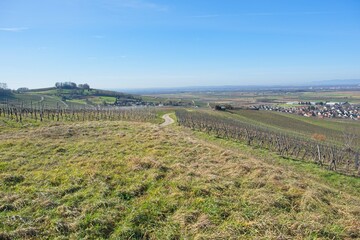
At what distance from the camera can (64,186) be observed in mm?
8219

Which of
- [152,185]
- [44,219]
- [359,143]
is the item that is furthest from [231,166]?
[359,143]

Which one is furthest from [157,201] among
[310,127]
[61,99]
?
[61,99]

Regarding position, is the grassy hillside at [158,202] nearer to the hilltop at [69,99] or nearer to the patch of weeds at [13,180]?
the patch of weeds at [13,180]

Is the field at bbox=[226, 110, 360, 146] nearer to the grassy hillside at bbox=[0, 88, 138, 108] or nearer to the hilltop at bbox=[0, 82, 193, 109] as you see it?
the hilltop at bbox=[0, 82, 193, 109]

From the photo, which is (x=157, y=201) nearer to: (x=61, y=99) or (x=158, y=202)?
(x=158, y=202)

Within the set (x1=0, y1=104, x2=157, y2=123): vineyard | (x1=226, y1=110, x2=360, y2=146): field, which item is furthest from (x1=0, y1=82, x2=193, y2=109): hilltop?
(x1=226, y1=110, x2=360, y2=146): field

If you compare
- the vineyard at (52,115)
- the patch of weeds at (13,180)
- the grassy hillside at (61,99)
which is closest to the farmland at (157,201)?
the patch of weeds at (13,180)

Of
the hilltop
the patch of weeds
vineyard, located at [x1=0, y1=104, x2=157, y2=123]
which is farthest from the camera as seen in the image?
the hilltop

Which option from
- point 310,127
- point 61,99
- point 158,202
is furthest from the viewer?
point 61,99

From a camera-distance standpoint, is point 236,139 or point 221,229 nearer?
point 221,229

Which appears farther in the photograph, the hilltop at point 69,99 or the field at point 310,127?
the hilltop at point 69,99

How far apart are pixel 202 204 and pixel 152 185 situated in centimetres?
209

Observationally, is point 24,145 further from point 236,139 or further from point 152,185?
point 236,139

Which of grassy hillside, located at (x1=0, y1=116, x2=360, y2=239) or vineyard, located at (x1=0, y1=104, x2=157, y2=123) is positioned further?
vineyard, located at (x1=0, y1=104, x2=157, y2=123)
